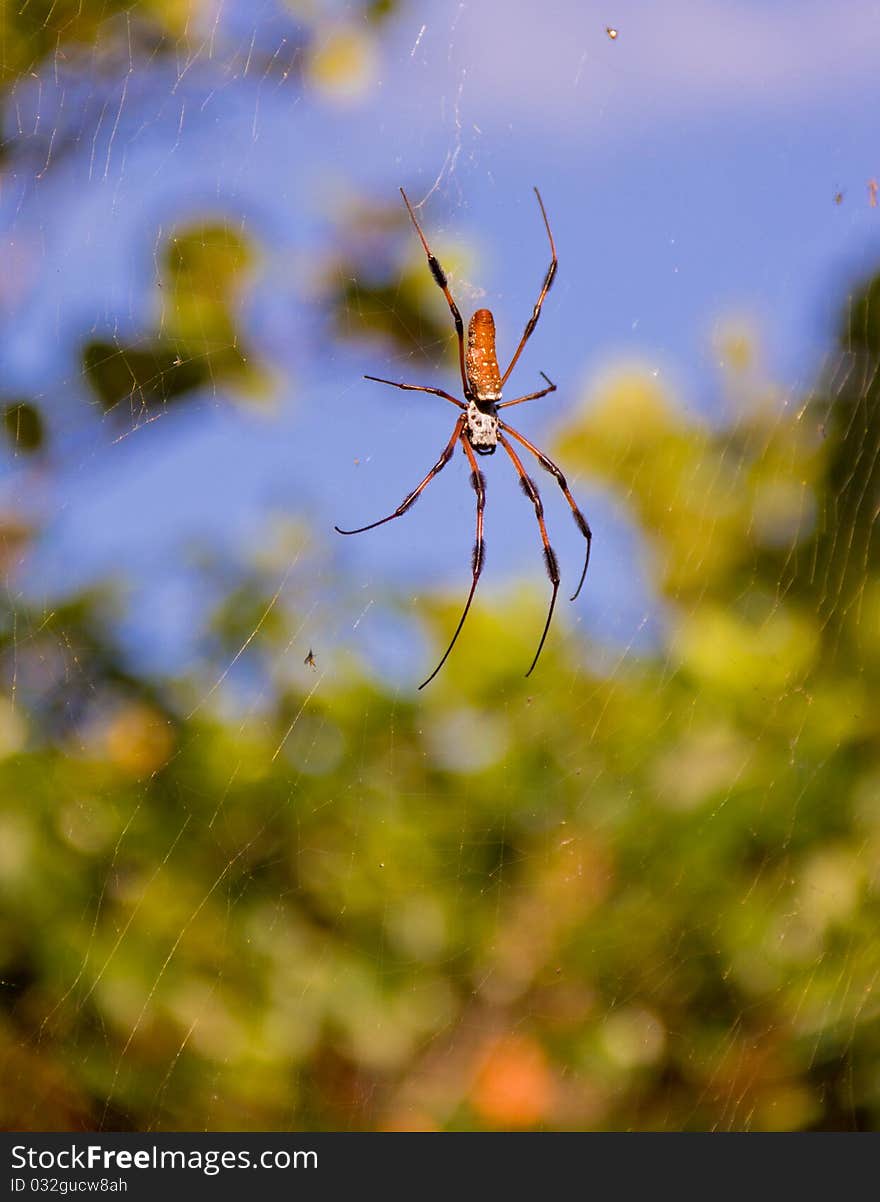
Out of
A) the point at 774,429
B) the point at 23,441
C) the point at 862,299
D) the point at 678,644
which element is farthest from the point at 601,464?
the point at 23,441

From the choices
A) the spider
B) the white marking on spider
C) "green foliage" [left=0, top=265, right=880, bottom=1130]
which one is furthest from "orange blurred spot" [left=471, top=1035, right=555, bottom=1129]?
the white marking on spider

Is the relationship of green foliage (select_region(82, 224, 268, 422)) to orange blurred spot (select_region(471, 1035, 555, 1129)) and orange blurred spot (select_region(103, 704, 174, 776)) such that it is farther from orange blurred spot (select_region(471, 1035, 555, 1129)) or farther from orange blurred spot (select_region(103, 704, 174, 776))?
orange blurred spot (select_region(471, 1035, 555, 1129))

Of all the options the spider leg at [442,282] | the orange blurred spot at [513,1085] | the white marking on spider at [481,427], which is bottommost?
the orange blurred spot at [513,1085]

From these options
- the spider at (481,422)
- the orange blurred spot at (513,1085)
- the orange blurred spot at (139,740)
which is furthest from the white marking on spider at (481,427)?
the orange blurred spot at (513,1085)

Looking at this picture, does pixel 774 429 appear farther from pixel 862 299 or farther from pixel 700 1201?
pixel 700 1201

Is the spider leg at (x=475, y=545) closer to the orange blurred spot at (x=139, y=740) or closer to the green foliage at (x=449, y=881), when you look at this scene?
the green foliage at (x=449, y=881)
